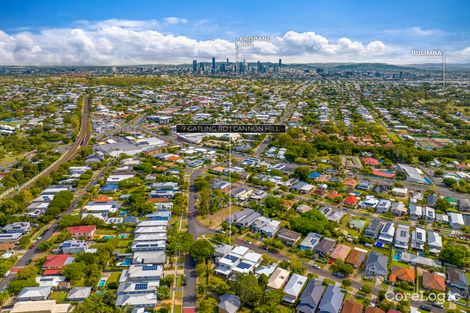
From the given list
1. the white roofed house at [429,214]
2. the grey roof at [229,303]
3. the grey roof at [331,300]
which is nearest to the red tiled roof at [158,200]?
the grey roof at [229,303]

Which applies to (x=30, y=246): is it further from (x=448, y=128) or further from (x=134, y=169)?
(x=448, y=128)

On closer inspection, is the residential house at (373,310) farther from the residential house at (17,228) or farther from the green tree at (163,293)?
the residential house at (17,228)

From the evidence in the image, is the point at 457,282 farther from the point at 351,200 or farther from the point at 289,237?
the point at 351,200

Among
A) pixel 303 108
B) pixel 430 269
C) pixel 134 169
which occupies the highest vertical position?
pixel 303 108

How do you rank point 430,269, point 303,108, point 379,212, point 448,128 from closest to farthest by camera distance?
point 430,269 < point 379,212 < point 448,128 < point 303,108

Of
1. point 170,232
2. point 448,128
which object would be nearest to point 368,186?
point 170,232

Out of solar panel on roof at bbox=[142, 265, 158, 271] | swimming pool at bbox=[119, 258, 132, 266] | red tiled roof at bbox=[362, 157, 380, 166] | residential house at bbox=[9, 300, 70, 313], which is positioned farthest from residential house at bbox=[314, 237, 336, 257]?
red tiled roof at bbox=[362, 157, 380, 166]

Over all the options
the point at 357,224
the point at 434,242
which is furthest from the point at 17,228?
the point at 434,242
